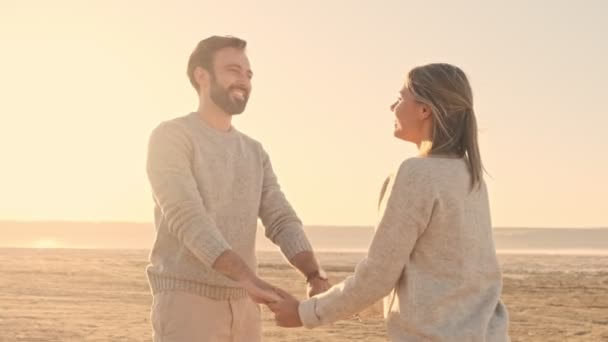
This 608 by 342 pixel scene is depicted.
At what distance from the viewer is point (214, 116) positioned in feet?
15.5

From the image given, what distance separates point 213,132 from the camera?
15.4 ft

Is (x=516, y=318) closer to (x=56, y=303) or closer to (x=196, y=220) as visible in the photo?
(x=56, y=303)

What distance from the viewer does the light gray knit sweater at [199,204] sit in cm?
436

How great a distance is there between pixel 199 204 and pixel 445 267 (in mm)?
1227

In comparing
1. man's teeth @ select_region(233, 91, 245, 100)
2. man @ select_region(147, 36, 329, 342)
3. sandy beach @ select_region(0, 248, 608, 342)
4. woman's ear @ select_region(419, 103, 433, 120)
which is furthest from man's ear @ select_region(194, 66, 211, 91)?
sandy beach @ select_region(0, 248, 608, 342)

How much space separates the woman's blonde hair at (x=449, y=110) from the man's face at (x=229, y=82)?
3.85 ft

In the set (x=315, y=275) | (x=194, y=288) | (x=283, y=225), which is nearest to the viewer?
(x=194, y=288)

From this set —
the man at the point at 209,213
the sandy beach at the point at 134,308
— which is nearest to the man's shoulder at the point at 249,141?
the man at the point at 209,213

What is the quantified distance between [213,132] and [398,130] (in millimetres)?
1106

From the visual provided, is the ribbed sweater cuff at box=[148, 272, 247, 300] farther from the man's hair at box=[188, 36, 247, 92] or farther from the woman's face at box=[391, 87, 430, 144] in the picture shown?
the woman's face at box=[391, 87, 430, 144]

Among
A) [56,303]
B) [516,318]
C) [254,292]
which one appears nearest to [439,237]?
[254,292]

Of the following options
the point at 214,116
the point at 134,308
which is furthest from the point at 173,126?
the point at 134,308

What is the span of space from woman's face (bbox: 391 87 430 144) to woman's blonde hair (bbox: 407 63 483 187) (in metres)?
0.04

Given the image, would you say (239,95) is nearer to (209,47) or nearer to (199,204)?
(209,47)
